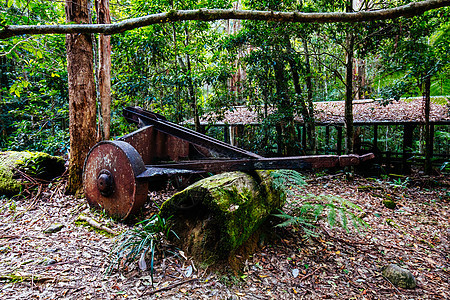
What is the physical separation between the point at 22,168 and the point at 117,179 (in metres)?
2.90

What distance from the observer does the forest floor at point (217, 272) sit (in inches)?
96.3

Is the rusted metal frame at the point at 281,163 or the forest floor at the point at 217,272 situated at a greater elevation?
the rusted metal frame at the point at 281,163

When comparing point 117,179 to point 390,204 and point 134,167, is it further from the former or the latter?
point 390,204

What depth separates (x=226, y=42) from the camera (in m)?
7.94

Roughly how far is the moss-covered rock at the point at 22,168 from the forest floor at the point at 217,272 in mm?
289

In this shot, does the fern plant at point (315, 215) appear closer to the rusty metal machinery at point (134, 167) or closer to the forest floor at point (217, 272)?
the forest floor at point (217, 272)

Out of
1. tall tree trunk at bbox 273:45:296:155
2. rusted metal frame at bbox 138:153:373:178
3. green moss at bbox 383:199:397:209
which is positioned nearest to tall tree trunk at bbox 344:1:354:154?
tall tree trunk at bbox 273:45:296:155

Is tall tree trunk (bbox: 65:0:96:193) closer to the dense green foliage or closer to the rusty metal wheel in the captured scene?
the rusty metal wheel

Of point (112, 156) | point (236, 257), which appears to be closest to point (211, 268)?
point (236, 257)

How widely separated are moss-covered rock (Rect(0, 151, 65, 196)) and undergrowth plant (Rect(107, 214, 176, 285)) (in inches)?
125

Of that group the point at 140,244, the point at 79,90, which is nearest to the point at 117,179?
the point at 140,244

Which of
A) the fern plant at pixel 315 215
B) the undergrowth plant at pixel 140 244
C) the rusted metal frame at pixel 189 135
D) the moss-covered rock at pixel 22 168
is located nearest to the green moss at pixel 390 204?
the fern plant at pixel 315 215

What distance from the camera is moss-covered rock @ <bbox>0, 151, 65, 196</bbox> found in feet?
15.5

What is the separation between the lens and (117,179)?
3.59 metres
